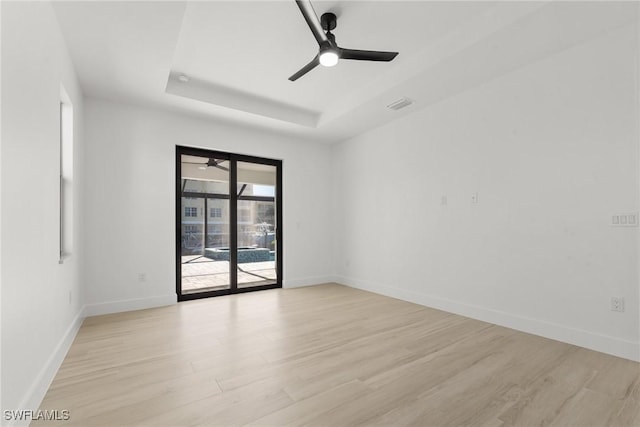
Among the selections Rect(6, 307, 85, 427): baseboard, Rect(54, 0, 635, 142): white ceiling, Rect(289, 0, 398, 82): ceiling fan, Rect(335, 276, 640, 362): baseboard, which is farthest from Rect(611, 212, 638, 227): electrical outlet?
Rect(6, 307, 85, 427): baseboard

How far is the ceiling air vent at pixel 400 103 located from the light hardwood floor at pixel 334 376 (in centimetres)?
269

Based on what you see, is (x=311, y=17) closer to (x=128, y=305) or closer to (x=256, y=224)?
(x=256, y=224)

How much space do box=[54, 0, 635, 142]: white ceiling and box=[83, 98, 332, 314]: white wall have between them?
348 mm

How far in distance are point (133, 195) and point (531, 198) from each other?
468 centimetres

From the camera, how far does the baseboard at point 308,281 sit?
209 inches

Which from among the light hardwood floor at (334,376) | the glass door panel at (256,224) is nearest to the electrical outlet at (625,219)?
the light hardwood floor at (334,376)

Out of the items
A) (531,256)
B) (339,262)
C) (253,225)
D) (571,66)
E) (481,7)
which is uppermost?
(481,7)

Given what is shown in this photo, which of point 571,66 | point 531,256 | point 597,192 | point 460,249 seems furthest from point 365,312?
point 571,66

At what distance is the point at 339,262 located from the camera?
578cm

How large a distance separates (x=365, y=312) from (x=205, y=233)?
264cm

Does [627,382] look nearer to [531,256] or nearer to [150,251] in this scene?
[531,256]

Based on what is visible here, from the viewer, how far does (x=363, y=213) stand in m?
5.27

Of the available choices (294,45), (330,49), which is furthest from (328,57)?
(294,45)

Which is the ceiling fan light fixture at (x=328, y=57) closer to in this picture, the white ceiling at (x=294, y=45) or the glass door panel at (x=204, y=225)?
the white ceiling at (x=294, y=45)
